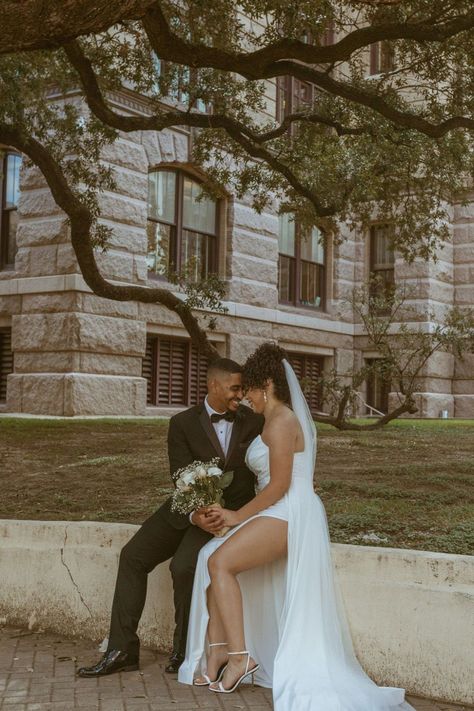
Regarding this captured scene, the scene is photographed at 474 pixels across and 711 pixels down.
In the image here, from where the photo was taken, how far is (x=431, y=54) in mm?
11125

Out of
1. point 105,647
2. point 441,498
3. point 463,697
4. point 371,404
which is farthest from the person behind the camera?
point 371,404

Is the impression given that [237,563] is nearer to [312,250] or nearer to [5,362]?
[5,362]

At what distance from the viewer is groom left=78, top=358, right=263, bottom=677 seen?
5.08m

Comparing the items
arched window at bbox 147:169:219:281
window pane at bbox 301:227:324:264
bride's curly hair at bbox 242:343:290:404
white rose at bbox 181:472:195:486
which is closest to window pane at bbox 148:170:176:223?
arched window at bbox 147:169:219:281

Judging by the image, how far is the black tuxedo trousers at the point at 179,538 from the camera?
16.9 feet

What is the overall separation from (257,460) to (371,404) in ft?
64.6

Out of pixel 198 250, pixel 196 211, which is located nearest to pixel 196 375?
pixel 198 250

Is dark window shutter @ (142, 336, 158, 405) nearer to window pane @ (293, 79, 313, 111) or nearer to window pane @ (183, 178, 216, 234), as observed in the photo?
window pane @ (183, 178, 216, 234)

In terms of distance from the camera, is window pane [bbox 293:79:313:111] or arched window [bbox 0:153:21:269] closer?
arched window [bbox 0:153:21:269]

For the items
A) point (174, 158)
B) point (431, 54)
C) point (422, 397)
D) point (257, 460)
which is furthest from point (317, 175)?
point (422, 397)

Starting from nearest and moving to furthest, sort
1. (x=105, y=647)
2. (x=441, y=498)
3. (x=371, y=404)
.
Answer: (x=105, y=647) < (x=441, y=498) < (x=371, y=404)

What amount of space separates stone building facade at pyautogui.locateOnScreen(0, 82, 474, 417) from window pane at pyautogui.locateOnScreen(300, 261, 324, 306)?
3 cm

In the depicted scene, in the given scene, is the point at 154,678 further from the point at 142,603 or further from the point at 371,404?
the point at 371,404

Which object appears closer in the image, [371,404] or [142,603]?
[142,603]
